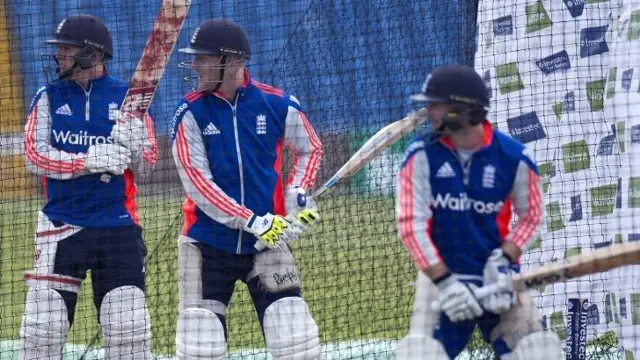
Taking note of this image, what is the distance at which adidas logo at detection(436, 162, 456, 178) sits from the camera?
5016mm

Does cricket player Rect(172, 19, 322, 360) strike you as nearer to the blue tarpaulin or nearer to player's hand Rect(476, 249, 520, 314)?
player's hand Rect(476, 249, 520, 314)

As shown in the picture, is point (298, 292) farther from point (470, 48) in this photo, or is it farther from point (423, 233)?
point (470, 48)

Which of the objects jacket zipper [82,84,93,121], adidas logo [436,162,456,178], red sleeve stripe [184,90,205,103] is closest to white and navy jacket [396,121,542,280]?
adidas logo [436,162,456,178]

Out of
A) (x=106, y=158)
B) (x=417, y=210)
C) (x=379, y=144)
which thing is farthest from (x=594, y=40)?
(x=106, y=158)

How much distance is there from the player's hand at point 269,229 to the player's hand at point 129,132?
804 mm

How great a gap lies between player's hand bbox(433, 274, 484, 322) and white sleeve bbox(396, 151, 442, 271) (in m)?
0.09

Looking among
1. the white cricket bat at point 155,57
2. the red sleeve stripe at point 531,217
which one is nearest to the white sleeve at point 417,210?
the red sleeve stripe at point 531,217

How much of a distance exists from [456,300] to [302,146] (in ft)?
5.16

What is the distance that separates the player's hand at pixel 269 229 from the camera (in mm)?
5848

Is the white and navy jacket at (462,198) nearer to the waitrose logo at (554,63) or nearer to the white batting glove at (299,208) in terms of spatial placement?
the white batting glove at (299,208)

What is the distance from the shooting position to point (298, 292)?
19.9 ft

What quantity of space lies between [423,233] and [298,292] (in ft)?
4.13

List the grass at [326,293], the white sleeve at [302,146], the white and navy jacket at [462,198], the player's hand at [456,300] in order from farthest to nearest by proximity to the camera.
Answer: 1. the grass at [326,293]
2. the white sleeve at [302,146]
3. the white and navy jacket at [462,198]
4. the player's hand at [456,300]

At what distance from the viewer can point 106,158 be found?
6207 mm
